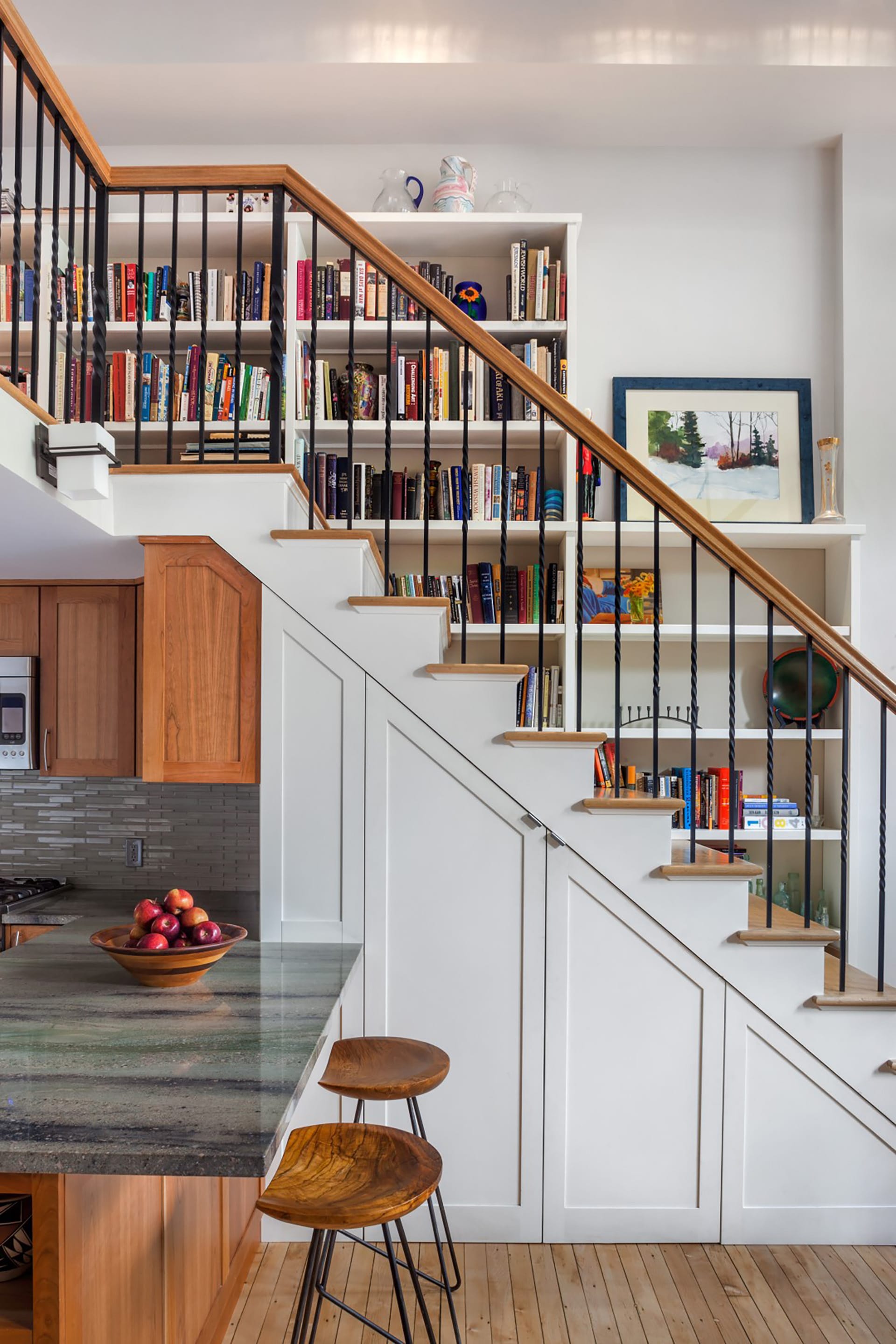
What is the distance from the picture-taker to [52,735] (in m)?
3.38

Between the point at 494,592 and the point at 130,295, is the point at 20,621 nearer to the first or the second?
the point at 130,295

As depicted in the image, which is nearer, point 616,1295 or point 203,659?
point 616,1295

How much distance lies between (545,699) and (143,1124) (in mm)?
2441

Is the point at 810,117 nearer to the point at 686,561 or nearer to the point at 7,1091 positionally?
the point at 686,561

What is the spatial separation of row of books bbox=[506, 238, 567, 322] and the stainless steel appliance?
2313 mm

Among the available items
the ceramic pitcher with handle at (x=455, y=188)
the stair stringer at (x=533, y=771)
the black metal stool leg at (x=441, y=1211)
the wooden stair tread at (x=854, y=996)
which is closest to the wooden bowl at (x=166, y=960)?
the black metal stool leg at (x=441, y=1211)

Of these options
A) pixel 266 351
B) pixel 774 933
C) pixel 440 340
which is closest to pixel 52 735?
pixel 266 351

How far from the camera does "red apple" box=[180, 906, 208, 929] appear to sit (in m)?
2.31

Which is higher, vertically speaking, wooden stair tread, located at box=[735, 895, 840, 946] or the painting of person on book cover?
the painting of person on book cover

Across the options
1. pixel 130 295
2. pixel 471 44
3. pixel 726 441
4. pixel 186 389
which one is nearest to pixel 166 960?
pixel 186 389

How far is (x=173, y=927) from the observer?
229 centimetres

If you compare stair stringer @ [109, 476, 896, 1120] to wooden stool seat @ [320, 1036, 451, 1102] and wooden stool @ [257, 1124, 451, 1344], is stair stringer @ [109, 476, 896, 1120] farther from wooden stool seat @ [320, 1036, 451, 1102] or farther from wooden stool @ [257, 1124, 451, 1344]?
wooden stool @ [257, 1124, 451, 1344]

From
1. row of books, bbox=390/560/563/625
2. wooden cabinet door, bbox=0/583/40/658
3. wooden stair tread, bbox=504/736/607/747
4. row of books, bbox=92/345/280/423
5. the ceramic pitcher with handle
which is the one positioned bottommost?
wooden stair tread, bbox=504/736/607/747

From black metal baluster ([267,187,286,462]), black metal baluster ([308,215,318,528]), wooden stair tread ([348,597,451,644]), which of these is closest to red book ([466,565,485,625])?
black metal baluster ([308,215,318,528])
